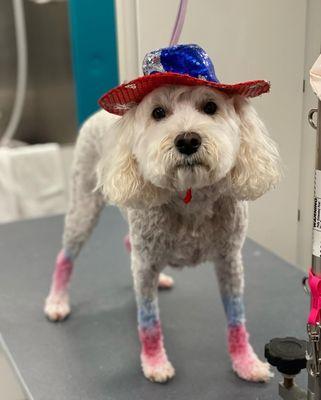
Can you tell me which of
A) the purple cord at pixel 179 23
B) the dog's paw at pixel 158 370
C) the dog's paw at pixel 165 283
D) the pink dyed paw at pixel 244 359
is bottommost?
the dog's paw at pixel 165 283

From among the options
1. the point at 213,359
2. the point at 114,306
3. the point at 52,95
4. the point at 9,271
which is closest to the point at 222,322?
the point at 213,359

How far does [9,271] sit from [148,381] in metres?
0.57

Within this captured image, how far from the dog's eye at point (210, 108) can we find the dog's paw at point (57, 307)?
62 cm

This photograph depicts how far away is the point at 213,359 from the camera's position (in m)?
1.07

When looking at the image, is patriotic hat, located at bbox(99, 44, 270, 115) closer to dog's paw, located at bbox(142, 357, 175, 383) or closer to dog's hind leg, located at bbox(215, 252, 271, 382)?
dog's hind leg, located at bbox(215, 252, 271, 382)

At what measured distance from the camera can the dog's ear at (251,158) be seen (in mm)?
832

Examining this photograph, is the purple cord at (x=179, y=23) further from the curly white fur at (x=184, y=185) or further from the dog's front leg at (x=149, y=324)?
the dog's front leg at (x=149, y=324)

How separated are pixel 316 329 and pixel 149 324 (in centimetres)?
33

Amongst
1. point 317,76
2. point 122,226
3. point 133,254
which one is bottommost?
point 122,226

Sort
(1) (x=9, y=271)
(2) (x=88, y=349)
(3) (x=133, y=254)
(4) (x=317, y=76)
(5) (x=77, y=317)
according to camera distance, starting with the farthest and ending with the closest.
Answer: (1) (x=9, y=271)
(5) (x=77, y=317)
(2) (x=88, y=349)
(3) (x=133, y=254)
(4) (x=317, y=76)

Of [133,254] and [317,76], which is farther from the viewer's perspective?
[133,254]

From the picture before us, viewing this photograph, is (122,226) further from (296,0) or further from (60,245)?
(296,0)

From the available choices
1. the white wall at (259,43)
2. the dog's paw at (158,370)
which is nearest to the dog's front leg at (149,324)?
the dog's paw at (158,370)

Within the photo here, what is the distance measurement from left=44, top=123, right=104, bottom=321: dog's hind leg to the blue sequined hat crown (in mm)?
380
